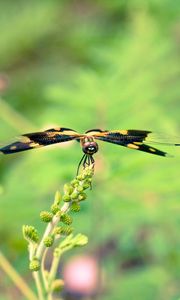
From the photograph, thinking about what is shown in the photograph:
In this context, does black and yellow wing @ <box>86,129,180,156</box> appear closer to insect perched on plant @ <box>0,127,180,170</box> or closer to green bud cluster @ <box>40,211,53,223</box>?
insect perched on plant @ <box>0,127,180,170</box>

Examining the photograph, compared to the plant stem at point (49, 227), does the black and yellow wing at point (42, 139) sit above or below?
above

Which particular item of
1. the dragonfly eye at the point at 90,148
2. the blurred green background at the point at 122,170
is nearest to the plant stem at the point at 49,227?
the dragonfly eye at the point at 90,148

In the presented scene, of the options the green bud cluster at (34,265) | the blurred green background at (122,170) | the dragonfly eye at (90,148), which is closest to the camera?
the green bud cluster at (34,265)

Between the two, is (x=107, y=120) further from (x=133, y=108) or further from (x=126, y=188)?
(x=126, y=188)

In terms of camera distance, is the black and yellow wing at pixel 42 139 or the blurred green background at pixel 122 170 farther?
the blurred green background at pixel 122 170

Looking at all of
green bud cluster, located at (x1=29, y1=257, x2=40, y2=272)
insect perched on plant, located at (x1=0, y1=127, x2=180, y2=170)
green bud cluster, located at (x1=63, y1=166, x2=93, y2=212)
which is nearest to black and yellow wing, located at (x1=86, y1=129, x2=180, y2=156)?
insect perched on plant, located at (x1=0, y1=127, x2=180, y2=170)

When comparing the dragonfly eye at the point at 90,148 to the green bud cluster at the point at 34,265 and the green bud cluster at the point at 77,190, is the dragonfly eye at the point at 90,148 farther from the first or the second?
the green bud cluster at the point at 34,265

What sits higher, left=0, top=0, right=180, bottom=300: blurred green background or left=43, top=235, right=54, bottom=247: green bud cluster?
left=0, top=0, right=180, bottom=300: blurred green background

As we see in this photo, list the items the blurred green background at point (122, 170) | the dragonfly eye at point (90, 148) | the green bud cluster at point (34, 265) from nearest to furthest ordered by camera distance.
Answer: the green bud cluster at point (34, 265)
the dragonfly eye at point (90, 148)
the blurred green background at point (122, 170)
